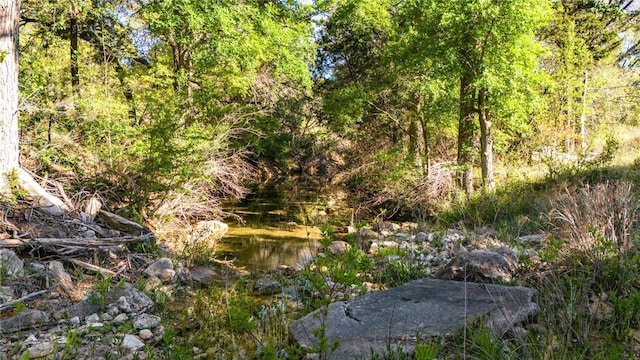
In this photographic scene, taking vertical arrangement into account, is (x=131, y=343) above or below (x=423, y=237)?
below

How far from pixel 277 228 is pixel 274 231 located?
1.32 ft

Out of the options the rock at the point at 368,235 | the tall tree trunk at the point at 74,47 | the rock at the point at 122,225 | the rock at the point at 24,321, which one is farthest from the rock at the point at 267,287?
the tall tree trunk at the point at 74,47

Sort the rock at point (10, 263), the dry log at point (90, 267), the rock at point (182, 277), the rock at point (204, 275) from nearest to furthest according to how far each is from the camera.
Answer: the rock at point (10, 263) < the dry log at point (90, 267) < the rock at point (182, 277) < the rock at point (204, 275)

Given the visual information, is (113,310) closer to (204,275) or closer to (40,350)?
(40,350)

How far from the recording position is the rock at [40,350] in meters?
3.52

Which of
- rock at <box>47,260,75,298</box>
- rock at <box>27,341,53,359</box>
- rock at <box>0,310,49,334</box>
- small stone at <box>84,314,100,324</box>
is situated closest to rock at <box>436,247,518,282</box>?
small stone at <box>84,314,100,324</box>

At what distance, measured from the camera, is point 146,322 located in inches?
174

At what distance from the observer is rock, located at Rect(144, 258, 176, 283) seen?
239 inches

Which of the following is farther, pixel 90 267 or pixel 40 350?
pixel 90 267

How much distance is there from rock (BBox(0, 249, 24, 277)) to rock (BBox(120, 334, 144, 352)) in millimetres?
1977

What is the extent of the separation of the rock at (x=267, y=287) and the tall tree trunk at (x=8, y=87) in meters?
4.08

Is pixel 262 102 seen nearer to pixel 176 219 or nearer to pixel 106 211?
pixel 176 219

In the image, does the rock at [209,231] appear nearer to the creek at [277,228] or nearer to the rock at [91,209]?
Answer: the creek at [277,228]

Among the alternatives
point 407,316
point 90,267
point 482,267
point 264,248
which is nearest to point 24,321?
point 90,267
